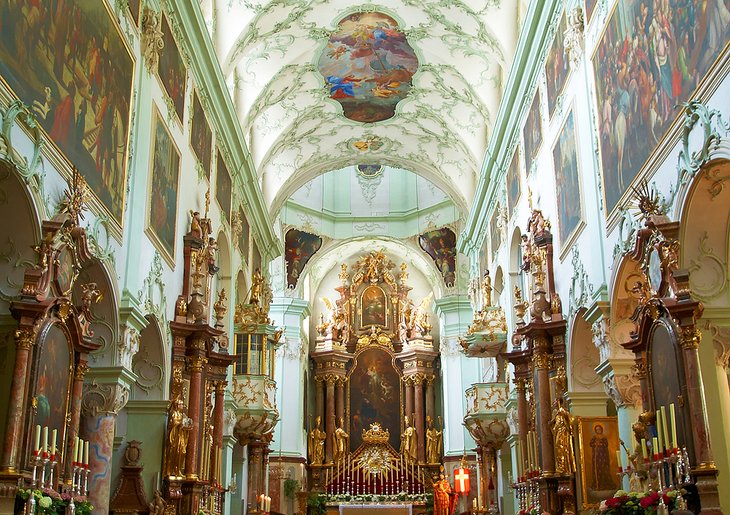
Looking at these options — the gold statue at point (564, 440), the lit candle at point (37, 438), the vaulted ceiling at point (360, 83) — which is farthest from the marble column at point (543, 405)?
the lit candle at point (37, 438)

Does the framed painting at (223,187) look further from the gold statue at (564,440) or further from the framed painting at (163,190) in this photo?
the gold statue at (564,440)

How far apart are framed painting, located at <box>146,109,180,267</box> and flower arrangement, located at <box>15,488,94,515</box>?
5500 millimetres

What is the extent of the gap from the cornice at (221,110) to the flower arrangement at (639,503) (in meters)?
12.0

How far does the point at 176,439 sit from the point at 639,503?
870 cm

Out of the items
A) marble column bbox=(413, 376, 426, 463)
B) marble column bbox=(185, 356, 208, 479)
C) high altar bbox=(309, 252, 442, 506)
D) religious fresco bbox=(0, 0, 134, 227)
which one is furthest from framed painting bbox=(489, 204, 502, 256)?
religious fresco bbox=(0, 0, 134, 227)

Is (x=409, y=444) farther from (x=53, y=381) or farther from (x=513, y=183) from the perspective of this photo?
(x=53, y=381)

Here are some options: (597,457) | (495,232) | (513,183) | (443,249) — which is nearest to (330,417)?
(443,249)

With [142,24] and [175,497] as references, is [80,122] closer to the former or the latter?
[142,24]

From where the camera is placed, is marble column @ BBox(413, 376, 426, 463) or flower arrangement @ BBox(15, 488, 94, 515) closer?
flower arrangement @ BBox(15, 488, 94, 515)

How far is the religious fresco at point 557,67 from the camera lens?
1638cm

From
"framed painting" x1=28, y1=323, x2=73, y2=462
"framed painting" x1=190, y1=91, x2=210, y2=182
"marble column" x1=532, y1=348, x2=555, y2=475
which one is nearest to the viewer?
"framed painting" x1=28, y1=323, x2=73, y2=462

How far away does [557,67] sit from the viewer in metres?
17.0

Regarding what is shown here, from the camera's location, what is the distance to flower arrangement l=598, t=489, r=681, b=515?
31.2 feet

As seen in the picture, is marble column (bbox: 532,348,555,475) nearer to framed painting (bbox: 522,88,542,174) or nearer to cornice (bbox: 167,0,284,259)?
framed painting (bbox: 522,88,542,174)
